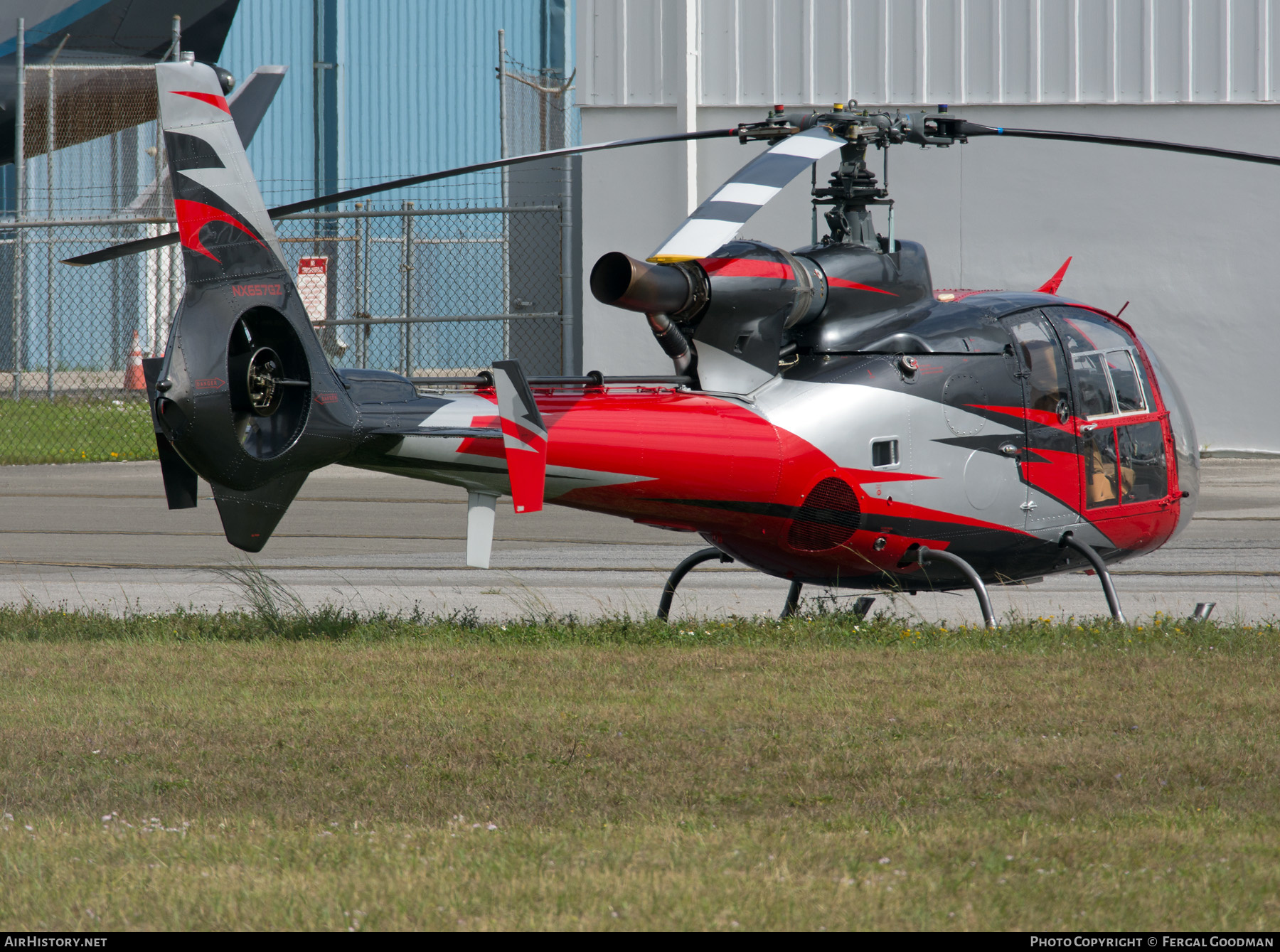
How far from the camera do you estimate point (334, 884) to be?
3.81 metres

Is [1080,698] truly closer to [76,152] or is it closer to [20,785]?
[20,785]

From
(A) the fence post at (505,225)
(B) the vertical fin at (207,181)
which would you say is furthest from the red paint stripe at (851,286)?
(A) the fence post at (505,225)

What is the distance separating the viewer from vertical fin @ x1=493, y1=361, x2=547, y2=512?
21.8ft

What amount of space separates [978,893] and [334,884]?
1.65 m

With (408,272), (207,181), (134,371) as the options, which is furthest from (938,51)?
(134,371)

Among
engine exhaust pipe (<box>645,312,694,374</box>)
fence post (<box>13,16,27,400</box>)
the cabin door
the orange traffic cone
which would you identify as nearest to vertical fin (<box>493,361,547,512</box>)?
engine exhaust pipe (<box>645,312,694,374</box>)

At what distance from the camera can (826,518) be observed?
783 centimetres

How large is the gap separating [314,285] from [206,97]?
17.6 m

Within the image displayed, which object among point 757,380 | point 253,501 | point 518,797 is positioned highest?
point 757,380

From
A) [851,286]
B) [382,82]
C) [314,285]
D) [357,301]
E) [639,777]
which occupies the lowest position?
[639,777]

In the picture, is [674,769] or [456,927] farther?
[674,769]

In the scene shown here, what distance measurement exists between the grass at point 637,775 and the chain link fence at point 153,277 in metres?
11.5

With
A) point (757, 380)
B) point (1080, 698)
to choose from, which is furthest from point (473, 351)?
point (1080, 698)

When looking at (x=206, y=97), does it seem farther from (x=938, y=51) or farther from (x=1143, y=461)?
(x=938, y=51)
